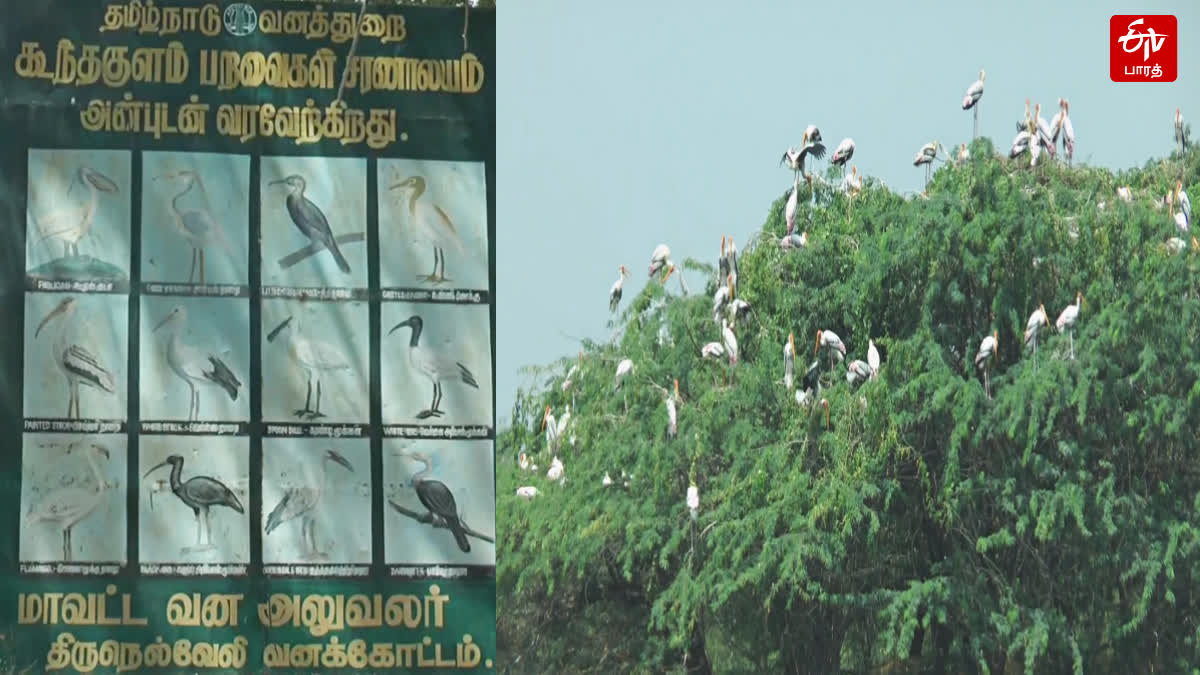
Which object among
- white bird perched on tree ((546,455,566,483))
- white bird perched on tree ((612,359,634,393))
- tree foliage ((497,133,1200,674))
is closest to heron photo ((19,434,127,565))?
tree foliage ((497,133,1200,674))

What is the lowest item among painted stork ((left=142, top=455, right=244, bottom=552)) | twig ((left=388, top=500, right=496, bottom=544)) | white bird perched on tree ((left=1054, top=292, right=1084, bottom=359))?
twig ((left=388, top=500, right=496, bottom=544))

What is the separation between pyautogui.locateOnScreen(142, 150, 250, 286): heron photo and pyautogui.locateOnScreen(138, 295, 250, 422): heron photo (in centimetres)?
8

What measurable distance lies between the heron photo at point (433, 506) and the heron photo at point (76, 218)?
90 cm

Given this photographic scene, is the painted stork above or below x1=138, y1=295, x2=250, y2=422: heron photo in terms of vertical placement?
below

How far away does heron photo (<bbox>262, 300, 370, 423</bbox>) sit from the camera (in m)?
4.86

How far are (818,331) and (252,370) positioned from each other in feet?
30.5

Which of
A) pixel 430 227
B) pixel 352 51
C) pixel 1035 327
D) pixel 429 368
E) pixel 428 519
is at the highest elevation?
pixel 352 51

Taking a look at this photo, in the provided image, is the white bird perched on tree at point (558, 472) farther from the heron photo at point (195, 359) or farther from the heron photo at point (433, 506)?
the heron photo at point (195, 359)

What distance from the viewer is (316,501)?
15.9 feet

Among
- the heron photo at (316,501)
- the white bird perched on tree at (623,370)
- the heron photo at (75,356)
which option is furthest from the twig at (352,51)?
the white bird perched on tree at (623,370)

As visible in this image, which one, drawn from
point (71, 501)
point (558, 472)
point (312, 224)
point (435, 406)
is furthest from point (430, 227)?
point (558, 472)

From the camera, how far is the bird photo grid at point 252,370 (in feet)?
15.6

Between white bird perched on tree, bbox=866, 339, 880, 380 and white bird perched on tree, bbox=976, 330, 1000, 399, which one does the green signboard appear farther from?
white bird perched on tree, bbox=976, 330, 1000, 399

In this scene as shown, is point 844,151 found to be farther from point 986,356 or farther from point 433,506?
point 433,506
